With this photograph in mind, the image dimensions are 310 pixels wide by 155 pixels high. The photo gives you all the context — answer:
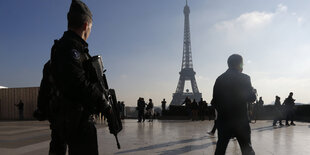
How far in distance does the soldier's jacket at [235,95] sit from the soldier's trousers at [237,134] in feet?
0.23

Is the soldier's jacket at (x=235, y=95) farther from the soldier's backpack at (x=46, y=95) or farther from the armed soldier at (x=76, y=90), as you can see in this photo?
the soldier's backpack at (x=46, y=95)

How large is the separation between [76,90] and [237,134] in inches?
78.2

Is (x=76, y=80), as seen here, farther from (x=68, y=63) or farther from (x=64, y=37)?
(x=64, y=37)

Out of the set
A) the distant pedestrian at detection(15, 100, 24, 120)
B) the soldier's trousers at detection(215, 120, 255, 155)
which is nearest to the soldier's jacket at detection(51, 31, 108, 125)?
the soldier's trousers at detection(215, 120, 255, 155)

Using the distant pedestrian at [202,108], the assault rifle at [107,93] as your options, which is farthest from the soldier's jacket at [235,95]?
the distant pedestrian at [202,108]

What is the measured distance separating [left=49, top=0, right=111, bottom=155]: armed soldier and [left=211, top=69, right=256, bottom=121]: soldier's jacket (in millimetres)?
1655

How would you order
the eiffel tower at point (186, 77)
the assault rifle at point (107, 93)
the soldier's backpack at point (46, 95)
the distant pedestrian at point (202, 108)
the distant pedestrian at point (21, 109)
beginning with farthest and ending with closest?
the eiffel tower at point (186, 77)
the distant pedestrian at point (21, 109)
the distant pedestrian at point (202, 108)
the soldier's backpack at point (46, 95)
the assault rifle at point (107, 93)

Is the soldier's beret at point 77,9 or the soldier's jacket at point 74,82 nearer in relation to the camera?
the soldier's jacket at point 74,82

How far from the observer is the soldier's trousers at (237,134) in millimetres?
2936

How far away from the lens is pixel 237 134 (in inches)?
117

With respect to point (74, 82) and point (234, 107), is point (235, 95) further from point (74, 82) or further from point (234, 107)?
point (74, 82)

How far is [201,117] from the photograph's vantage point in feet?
59.3

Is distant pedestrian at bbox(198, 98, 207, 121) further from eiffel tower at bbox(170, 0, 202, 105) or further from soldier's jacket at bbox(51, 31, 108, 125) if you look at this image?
eiffel tower at bbox(170, 0, 202, 105)

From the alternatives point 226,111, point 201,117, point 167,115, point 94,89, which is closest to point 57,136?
point 94,89
